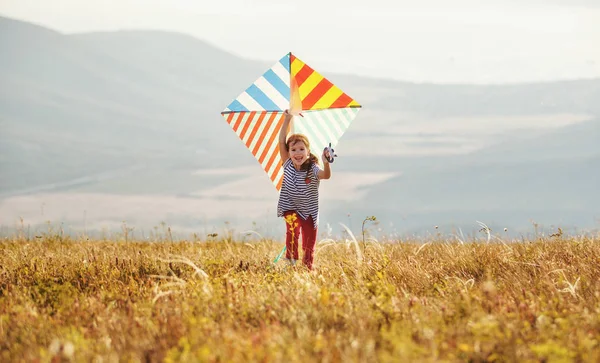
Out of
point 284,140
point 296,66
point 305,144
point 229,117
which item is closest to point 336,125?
point 305,144

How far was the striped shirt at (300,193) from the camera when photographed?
8555 millimetres

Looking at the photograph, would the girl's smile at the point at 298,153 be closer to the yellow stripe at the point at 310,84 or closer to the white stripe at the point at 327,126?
the white stripe at the point at 327,126

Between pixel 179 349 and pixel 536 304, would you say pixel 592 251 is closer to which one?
pixel 536 304

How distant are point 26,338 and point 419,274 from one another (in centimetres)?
398

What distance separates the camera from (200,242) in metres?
11.5

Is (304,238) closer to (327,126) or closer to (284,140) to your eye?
(284,140)

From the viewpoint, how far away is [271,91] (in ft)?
28.9

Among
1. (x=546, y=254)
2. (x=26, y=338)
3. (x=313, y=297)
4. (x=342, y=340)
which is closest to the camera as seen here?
(x=342, y=340)

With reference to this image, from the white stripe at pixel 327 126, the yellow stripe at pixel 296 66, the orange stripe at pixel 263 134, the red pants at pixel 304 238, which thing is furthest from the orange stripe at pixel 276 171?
the yellow stripe at pixel 296 66

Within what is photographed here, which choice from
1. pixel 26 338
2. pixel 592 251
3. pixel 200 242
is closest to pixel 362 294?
pixel 26 338

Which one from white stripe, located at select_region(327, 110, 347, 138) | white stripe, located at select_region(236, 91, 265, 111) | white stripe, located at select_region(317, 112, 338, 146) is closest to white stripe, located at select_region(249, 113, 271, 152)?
white stripe, located at select_region(236, 91, 265, 111)

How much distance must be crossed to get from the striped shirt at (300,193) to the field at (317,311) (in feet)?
2.37

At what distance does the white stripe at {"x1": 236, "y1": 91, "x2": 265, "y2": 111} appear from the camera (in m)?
8.80

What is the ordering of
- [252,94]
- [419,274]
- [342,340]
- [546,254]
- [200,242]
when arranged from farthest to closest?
[200,242] < [252,94] < [546,254] < [419,274] < [342,340]
